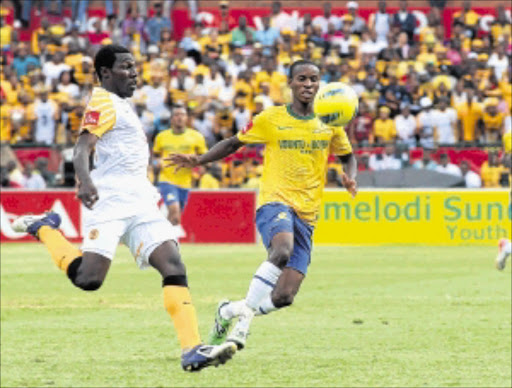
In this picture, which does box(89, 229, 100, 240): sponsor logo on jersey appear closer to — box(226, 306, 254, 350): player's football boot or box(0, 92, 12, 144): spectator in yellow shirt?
box(226, 306, 254, 350): player's football boot

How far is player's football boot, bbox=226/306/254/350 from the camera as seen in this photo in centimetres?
839

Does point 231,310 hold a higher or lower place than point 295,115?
lower

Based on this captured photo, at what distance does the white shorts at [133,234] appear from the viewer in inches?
349

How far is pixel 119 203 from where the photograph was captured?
352 inches

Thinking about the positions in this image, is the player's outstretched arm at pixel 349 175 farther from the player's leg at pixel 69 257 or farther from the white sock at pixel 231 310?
the player's leg at pixel 69 257

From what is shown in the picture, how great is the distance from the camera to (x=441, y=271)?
21.6m

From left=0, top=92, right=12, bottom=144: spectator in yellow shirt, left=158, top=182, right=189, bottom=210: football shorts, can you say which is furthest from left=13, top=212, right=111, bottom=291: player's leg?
Result: left=0, top=92, right=12, bottom=144: spectator in yellow shirt

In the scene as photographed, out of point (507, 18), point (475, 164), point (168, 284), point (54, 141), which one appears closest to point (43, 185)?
point (54, 141)

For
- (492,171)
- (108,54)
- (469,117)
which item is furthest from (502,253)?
(108,54)

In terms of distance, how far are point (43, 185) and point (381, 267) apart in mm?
8242

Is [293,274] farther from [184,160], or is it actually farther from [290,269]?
[184,160]

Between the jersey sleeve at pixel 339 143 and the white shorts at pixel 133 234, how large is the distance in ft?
7.15

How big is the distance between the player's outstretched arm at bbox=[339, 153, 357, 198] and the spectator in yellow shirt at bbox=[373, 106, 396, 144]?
1688 cm

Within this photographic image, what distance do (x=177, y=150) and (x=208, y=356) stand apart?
13853 millimetres
